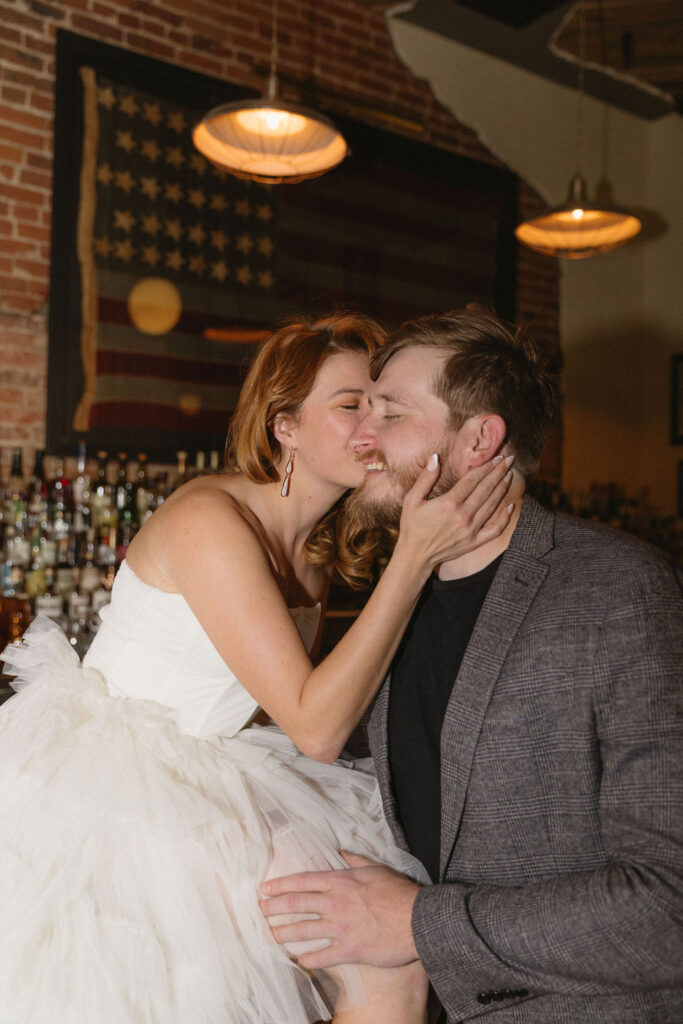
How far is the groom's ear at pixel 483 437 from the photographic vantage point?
1562mm

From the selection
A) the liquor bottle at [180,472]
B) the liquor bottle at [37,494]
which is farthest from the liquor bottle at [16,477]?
the liquor bottle at [180,472]

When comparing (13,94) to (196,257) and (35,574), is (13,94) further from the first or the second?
(35,574)

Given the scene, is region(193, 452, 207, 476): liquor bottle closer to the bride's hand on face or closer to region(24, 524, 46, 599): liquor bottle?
region(24, 524, 46, 599): liquor bottle

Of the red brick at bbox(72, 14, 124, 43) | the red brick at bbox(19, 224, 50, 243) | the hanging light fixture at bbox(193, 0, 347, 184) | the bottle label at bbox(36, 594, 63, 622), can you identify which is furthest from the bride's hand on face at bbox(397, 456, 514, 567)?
the red brick at bbox(72, 14, 124, 43)

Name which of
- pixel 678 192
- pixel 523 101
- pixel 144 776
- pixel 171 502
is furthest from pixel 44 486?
pixel 678 192

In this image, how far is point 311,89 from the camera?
492 cm

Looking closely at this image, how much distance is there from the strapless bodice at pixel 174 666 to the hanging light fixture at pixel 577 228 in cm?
301

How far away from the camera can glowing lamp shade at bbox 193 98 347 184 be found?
10.3 feet

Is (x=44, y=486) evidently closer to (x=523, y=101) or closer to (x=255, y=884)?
(x=255, y=884)

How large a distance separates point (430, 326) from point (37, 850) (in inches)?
45.4

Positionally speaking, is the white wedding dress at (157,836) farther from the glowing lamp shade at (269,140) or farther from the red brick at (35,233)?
the red brick at (35,233)

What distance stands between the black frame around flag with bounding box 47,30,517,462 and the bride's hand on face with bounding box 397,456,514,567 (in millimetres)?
2879

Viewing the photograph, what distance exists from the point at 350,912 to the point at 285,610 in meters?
0.54

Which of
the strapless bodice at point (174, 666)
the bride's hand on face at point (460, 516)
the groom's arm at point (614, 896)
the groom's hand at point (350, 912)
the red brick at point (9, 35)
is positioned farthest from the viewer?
the red brick at point (9, 35)
